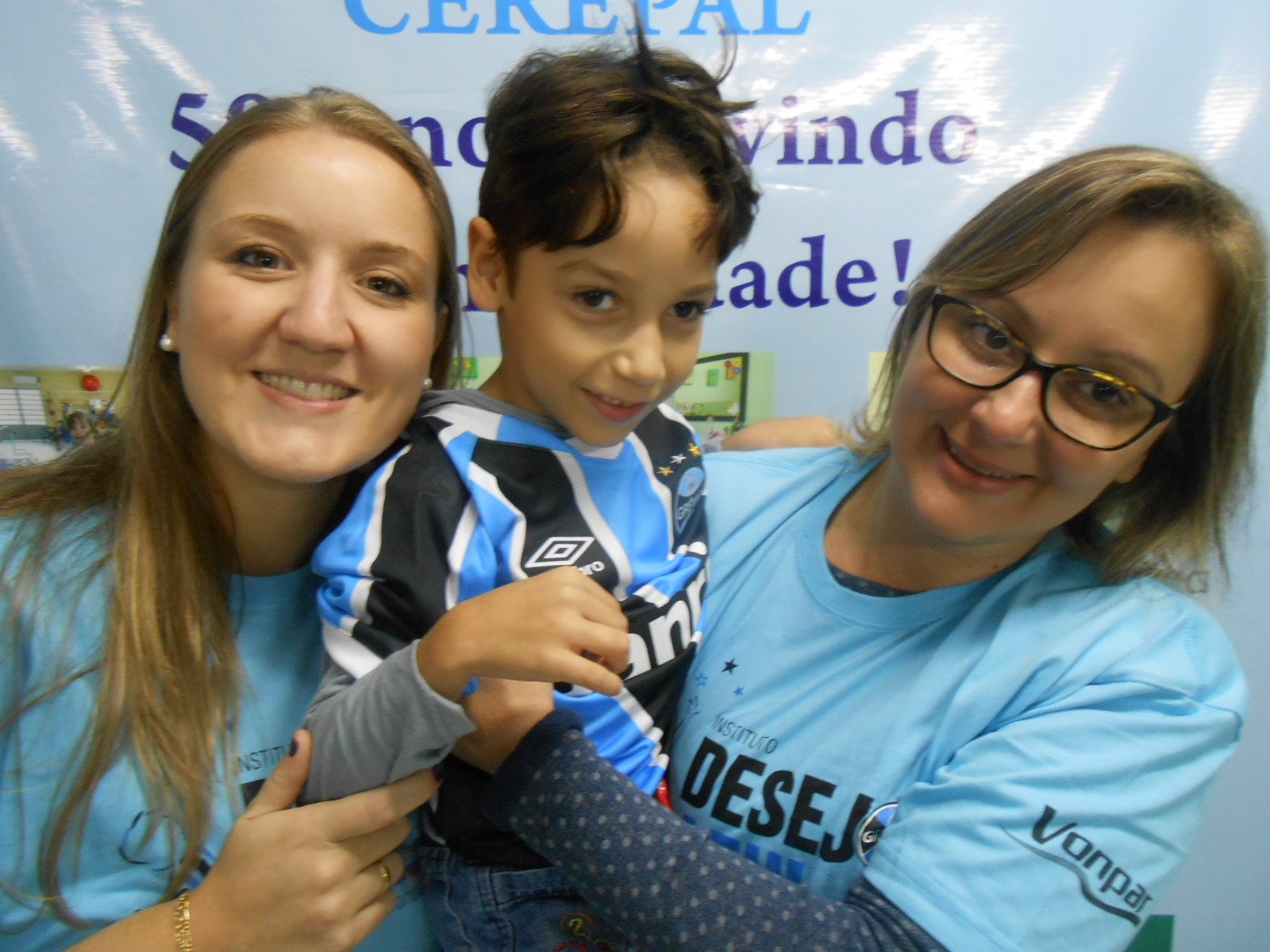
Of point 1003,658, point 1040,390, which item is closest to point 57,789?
point 1003,658

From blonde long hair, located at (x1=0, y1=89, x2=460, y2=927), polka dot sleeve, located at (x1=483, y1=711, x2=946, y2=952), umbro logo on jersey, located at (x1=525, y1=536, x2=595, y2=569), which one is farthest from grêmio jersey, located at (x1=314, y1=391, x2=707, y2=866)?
blonde long hair, located at (x1=0, y1=89, x2=460, y2=927)

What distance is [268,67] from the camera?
5.08 ft

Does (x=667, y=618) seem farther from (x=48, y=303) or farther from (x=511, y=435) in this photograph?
(x=48, y=303)

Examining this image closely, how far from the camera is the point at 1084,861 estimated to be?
2.47 feet

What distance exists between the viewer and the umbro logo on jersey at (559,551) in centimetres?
96

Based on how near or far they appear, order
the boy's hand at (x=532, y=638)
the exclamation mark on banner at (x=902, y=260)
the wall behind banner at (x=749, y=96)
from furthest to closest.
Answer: the exclamation mark on banner at (x=902, y=260) → the wall behind banner at (x=749, y=96) → the boy's hand at (x=532, y=638)

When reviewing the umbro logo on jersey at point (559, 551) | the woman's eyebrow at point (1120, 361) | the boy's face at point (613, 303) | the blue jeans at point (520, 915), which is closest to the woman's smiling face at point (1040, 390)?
the woman's eyebrow at point (1120, 361)

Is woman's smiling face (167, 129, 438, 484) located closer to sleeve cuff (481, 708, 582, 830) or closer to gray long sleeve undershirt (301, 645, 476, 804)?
gray long sleeve undershirt (301, 645, 476, 804)

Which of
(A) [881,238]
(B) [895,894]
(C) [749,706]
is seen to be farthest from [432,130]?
(B) [895,894]

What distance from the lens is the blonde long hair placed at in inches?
37.4

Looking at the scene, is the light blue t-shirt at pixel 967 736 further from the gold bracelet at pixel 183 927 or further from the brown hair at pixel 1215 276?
the gold bracelet at pixel 183 927

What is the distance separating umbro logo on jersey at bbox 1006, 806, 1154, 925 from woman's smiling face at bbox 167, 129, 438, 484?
0.89 metres

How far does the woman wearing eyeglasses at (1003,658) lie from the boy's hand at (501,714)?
0.03 m

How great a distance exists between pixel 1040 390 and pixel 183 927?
3.97 feet
